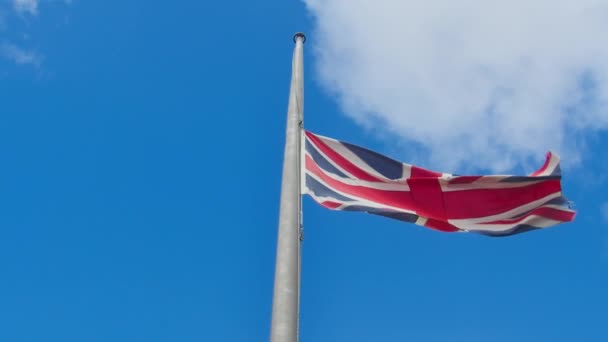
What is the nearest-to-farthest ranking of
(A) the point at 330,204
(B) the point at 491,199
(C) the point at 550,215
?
(A) the point at 330,204 < (C) the point at 550,215 < (B) the point at 491,199

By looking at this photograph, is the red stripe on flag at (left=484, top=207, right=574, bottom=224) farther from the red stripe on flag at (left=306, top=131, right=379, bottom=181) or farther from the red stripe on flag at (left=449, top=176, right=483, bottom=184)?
the red stripe on flag at (left=306, top=131, right=379, bottom=181)

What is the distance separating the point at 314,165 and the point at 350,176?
852 millimetres

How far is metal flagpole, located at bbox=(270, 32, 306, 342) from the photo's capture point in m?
8.44

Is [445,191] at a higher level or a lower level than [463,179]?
lower

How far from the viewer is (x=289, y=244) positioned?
9398mm

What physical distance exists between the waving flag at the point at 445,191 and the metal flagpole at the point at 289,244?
3.19ft

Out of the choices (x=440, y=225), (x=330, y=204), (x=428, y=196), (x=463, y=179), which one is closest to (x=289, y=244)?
(x=330, y=204)

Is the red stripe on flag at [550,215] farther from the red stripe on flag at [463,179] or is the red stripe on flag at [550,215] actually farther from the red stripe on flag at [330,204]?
the red stripe on flag at [330,204]

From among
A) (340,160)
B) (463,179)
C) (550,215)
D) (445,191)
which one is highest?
(340,160)

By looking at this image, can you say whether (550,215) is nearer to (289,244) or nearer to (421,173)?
(421,173)

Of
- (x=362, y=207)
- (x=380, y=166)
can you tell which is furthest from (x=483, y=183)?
(x=362, y=207)

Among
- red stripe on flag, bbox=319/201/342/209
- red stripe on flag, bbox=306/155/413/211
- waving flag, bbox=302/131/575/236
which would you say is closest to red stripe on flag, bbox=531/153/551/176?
waving flag, bbox=302/131/575/236

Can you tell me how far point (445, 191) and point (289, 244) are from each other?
16.2ft

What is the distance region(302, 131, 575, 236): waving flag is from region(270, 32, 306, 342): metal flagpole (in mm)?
973
